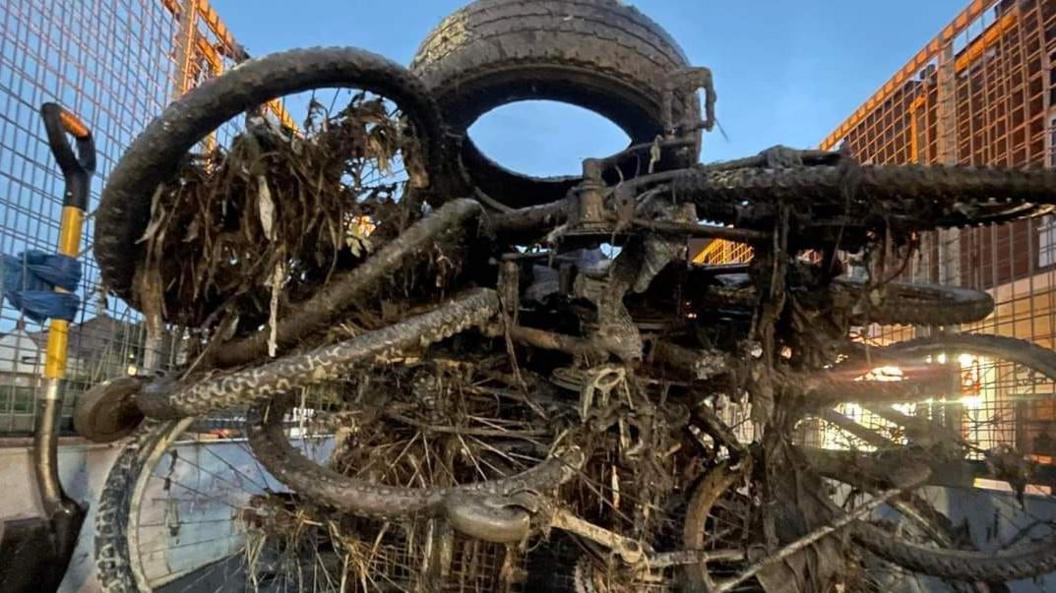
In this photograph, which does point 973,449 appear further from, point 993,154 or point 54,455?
point 54,455

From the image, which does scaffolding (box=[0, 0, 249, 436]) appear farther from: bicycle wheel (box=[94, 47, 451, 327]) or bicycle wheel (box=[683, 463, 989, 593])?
bicycle wheel (box=[683, 463, 989, 593])

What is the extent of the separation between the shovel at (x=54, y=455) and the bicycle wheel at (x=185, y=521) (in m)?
0.27

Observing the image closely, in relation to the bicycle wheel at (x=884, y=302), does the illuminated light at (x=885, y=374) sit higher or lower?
lower

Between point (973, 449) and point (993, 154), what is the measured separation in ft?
7.91

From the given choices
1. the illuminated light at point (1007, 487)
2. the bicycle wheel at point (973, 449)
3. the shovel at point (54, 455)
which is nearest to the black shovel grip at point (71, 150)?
the shovel at point (54, 455)

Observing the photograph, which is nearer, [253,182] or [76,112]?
[253,182]

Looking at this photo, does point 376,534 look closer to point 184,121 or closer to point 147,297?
point 147,297

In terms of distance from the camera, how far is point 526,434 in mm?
2438

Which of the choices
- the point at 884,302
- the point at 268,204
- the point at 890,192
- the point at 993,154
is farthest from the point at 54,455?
the point at 993,154

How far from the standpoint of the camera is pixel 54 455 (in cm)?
251

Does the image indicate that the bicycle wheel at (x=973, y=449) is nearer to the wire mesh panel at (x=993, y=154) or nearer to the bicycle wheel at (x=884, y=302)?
the wire mesh panel at (x=993, y=154)

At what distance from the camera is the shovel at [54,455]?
2.34m

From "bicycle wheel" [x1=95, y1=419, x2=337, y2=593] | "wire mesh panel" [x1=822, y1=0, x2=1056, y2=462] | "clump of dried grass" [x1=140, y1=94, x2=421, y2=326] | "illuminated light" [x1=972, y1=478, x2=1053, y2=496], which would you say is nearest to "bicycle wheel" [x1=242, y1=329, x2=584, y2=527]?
"bicycle wheel" [x1=95, y1=419, x2=337, y2=593]

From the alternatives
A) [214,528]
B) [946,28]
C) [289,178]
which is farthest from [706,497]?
[946,28]
